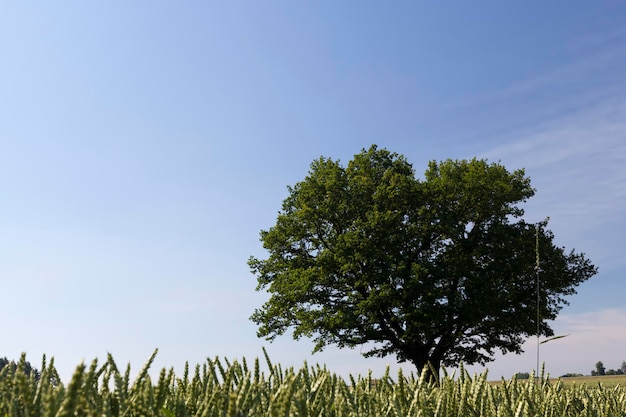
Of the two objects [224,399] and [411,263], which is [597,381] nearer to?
[224,399]

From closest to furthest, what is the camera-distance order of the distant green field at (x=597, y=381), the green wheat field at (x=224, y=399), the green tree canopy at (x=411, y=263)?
the green wheat field at (x=224, y=399)
the distant green field at (x=597, y=381)
the green tree canopy at (x=411, y=263)

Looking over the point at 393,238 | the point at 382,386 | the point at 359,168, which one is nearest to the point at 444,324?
the point at 393,238

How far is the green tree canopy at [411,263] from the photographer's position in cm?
3409

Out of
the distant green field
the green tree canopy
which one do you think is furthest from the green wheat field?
the green tree canopy

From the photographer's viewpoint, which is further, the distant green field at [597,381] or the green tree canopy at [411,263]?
the green tree canopy at [411,263]

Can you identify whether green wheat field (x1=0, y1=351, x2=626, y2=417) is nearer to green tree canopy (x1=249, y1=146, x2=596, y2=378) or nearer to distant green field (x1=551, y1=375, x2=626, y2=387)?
distant green field (x1=551, y1=375, x2=626, y2=387)

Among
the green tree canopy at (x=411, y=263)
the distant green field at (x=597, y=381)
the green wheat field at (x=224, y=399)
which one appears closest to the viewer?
the green wheat field at (x=224, y=399)

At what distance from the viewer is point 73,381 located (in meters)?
0.90

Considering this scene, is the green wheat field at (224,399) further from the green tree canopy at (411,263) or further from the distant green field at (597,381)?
the green tree canopy at (411,263)

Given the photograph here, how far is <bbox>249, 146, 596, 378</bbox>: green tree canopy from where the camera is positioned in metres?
34.1

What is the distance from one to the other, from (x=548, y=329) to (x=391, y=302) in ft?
39.7

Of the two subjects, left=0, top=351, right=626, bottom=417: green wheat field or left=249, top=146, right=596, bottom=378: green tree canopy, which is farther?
left=249, top=146, right=596, bottom=378: green tree canopy

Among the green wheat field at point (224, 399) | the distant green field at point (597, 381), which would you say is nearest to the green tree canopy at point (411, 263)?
the distant green field at point (597, 381)

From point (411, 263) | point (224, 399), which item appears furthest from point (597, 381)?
point (411, 263)
